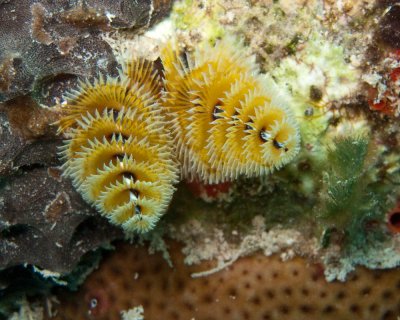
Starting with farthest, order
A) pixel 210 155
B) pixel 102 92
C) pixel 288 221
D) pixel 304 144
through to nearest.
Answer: pixel 288 221 < pixel 304 144 < pixel 210 155 < pixel 102 92

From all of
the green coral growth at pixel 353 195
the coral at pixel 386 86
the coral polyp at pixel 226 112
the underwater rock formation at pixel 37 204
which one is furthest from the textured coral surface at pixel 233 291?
the coral at pixel 386 86

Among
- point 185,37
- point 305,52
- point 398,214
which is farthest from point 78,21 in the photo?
point 398,214

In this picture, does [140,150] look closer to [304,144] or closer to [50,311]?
[304,144]

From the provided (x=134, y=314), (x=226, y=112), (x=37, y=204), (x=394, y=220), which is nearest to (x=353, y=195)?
(x=394, y=220)

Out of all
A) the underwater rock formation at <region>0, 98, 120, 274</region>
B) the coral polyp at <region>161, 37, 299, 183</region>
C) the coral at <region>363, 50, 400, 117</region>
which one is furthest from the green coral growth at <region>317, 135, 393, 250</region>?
the underwater rock formation at <region>0, 98, 120, 274</region>

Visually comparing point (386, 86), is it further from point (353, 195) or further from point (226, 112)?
point (226, 112)

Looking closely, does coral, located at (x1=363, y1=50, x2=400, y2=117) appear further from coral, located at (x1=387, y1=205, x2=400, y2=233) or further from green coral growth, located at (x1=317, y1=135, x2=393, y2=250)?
coral, located at (x1=387, y1=205, x2=400, y2=233)

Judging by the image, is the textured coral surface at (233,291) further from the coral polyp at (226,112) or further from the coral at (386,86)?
the coral at (386,86)
